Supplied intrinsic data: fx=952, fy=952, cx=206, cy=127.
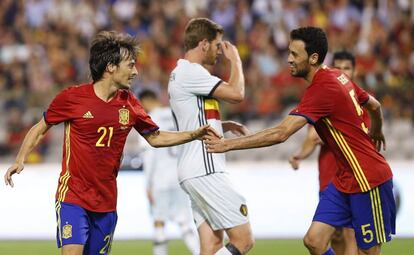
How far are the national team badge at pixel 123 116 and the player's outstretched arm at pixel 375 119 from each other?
222 centimetres

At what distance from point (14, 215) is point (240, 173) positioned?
339cm

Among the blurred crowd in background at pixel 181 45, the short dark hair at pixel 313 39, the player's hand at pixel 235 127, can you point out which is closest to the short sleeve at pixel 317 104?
the short dark hair at pixel 313 39

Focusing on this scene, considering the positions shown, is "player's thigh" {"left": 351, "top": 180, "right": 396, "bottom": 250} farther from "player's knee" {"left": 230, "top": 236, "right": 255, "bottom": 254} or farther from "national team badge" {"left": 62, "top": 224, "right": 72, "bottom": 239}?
"national team badge" {"left": 62, "top": 224, "right": 72, "bottom": 239}

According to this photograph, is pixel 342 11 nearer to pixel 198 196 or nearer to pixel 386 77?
pixel 386 77

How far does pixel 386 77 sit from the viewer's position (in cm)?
1658

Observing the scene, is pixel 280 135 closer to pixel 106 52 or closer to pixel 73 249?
pixel 106 52

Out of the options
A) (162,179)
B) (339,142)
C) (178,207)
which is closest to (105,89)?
(339,142)

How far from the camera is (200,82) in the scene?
819 cm

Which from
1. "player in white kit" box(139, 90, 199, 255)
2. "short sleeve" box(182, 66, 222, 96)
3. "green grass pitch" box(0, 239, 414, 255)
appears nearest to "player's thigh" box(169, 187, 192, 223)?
"player in white kit" box(139, 90, 199, 255)

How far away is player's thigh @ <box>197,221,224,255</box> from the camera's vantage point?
27.5 ft

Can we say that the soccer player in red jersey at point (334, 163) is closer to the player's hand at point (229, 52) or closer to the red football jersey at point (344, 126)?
the red football jersey at point (344, 126)

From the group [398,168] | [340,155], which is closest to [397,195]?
[398,168]

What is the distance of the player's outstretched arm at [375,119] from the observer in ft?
27.5

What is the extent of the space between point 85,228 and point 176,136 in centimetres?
109
